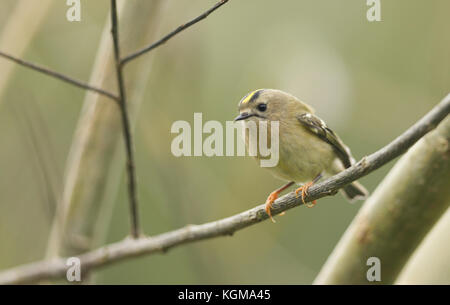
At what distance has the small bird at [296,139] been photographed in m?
2.52

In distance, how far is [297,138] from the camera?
103 inches

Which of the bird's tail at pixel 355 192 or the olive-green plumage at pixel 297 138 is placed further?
the bird's tail at pixel 355 192

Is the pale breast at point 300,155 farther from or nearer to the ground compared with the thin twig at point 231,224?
farther from the ground

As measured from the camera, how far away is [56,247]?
3.03 meters

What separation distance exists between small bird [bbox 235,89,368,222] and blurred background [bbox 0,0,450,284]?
25 centimetres

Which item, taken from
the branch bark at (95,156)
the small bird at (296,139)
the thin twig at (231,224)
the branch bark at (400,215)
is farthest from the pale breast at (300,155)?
the branch bark at (95,156)

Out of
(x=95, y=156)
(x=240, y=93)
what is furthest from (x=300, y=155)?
(x=240, y=93)

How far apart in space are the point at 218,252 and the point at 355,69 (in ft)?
6.52

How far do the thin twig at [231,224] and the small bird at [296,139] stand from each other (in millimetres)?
466

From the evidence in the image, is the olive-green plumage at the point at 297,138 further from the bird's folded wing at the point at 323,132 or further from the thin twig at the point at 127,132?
Answer: the thin twig at the point at 127,132

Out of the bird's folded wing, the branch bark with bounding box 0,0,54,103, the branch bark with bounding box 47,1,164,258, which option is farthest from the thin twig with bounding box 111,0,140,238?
the branch bark with bounding box 0,0,54,103

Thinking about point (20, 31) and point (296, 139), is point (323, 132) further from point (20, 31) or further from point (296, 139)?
point (20, 31)

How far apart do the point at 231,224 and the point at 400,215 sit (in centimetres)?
88

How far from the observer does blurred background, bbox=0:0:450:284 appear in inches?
138
